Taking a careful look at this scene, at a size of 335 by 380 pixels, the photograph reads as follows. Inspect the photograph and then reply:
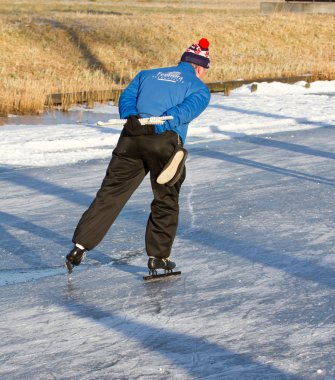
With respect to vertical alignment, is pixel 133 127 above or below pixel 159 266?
above

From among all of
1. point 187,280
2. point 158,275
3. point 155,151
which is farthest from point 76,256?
point 155,151

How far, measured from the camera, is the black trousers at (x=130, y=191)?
6.33 metres

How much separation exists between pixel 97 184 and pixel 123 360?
18.9ft

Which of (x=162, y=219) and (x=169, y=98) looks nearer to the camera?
(x=169, y=98)

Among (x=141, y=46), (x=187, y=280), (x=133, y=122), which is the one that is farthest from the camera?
(x=141, y=46)

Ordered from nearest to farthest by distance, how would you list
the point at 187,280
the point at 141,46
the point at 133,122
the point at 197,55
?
the point at 133,122, the point at 197,55, the point at 187,280, the point at 141,46

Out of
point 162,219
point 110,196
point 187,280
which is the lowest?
point 187,280

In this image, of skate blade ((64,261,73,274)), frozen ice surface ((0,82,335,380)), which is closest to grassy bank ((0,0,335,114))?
frozen ice surface ((0,82,335,380))

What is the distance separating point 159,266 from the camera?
661 cm

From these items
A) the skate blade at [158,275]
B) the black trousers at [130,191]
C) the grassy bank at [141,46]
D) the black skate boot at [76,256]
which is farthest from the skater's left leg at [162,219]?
the grassy bank at [141,46]

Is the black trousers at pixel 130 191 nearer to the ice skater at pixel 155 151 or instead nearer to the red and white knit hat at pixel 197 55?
the ice skater at pixel 155 151

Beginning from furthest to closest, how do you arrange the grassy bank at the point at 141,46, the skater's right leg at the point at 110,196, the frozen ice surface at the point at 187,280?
the grassy bank at the point at 141,46 → the skater's right leg at the point at 110,196 → the frozen ice surface at the point at 187,280

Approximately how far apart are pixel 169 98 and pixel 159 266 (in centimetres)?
113

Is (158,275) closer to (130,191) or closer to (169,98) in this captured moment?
(130,191)
